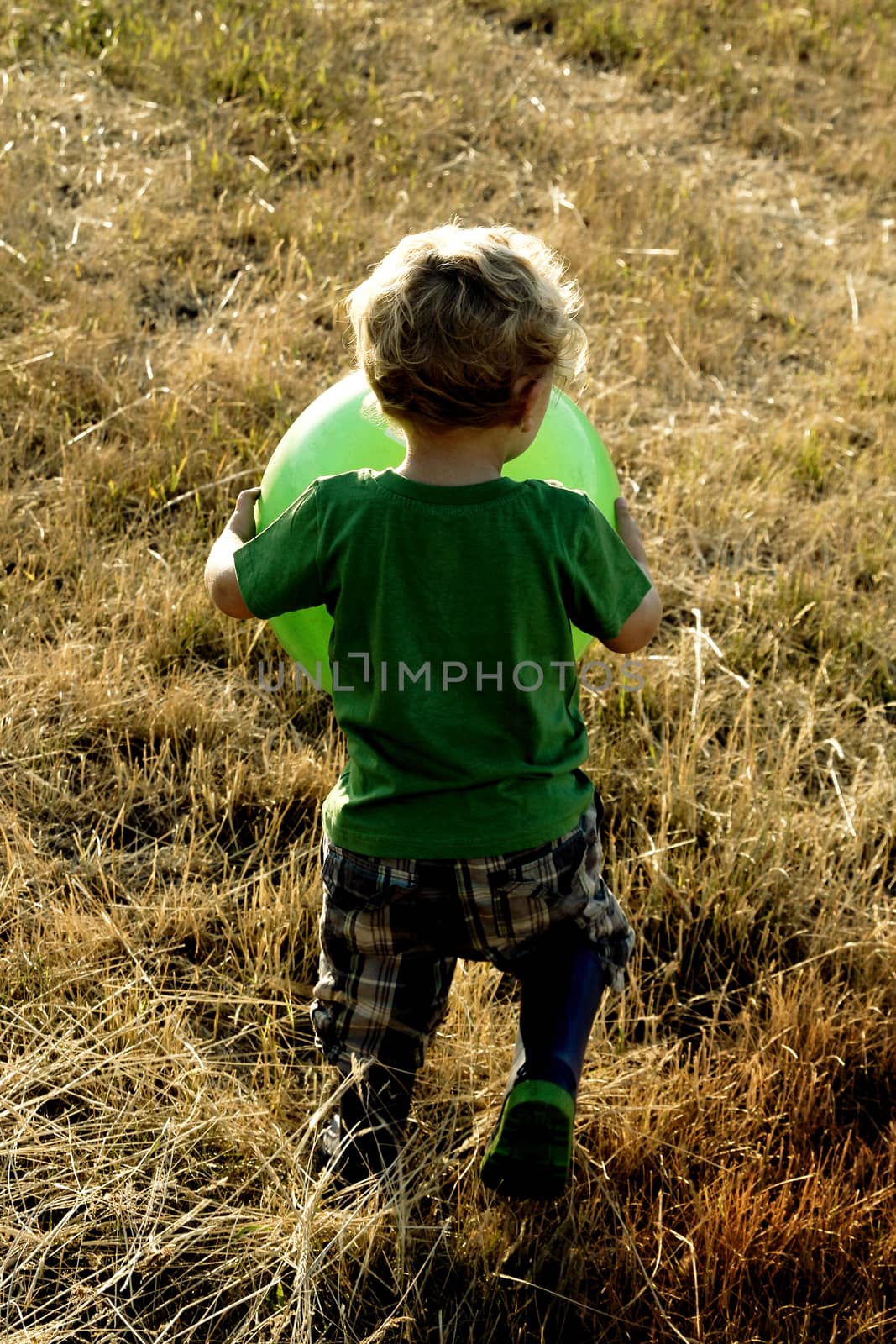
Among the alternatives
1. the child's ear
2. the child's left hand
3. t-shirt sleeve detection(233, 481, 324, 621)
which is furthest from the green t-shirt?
the child's left hand

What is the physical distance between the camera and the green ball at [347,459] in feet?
8.67

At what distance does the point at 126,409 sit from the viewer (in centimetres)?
427

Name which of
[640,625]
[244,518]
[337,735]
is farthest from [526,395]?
[337,735]

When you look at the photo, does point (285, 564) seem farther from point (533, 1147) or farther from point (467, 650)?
point (533, 1147)

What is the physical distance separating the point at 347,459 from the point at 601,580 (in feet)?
2.46

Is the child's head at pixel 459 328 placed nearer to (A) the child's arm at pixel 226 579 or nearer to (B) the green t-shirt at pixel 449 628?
(B) the green t-shirt at pixel 449 628

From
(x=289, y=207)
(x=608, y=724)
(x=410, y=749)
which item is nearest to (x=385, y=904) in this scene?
(x=410, y=749)

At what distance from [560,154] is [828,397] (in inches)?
84.1

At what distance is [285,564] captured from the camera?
213cm

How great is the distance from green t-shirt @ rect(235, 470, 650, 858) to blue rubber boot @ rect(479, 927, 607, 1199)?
0.29m

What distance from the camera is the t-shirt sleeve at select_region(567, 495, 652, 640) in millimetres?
2082

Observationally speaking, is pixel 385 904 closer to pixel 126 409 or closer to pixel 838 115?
pixel 126 409

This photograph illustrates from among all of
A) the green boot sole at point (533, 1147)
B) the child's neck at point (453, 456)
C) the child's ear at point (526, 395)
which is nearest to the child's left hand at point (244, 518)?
the child's neck at point (453, 456)

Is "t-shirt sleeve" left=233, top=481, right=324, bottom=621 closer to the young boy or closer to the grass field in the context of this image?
the young boy
